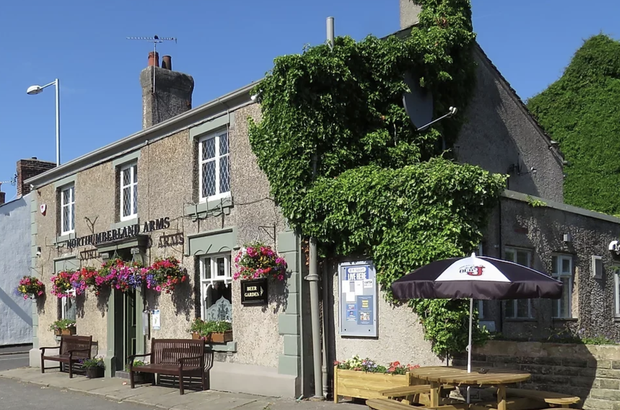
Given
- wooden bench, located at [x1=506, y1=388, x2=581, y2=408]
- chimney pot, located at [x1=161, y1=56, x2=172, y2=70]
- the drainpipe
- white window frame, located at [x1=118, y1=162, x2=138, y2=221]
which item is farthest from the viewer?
chimney pot, located at [x1=161, y1=56, x2=172, y2=70]

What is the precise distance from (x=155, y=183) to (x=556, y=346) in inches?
375

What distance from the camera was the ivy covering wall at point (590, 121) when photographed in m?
28.4

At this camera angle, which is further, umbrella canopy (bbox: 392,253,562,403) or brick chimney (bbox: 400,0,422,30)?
brick chimney (bbox: 400,0,422,30)

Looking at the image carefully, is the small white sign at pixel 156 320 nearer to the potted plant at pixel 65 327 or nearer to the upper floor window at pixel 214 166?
the upper floor window at pixel 214 166

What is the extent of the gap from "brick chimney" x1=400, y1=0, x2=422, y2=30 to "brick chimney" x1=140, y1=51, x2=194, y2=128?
→ 624 centimetres

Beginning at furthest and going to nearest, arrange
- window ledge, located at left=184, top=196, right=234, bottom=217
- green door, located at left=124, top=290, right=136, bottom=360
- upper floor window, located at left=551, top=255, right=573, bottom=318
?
green door, located at left=124, top=290, right=136, bottom=360
window ledge, located at left=184, top=196, right=234, bottom=217
upper floor window, located at left=551, top=255, right=573, bottom=318

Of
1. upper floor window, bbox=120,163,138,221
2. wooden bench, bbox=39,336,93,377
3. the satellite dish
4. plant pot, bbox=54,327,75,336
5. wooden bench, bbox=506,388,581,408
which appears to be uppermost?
the satellite dish

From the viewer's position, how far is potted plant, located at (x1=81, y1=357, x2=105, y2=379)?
56.3 ft

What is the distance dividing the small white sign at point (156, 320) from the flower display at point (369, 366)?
5308 mm

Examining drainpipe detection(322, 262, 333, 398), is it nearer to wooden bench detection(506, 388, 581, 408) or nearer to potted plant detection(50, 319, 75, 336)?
wooden bench detection(506, 388, 581, 408)

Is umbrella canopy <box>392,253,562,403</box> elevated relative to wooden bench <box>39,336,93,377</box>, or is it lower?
elevated

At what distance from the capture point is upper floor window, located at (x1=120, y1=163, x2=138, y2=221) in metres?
17.5

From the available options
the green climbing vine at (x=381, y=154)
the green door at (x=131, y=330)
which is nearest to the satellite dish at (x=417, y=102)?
the green climbing vine at (x=381, y=154)

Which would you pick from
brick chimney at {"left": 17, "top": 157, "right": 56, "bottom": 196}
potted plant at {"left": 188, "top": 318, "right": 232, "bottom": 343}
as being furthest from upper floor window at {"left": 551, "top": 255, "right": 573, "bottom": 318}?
brick chimney at {"left": 17, "top": 157, "right": 56, "bottom": 196}
